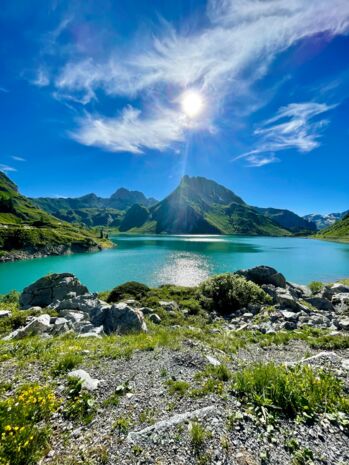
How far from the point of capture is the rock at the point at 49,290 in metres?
29.0

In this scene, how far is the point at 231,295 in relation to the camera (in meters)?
27.8

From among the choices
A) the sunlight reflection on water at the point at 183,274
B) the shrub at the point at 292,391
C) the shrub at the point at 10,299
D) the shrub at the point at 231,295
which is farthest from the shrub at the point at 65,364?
the sunlight reflection on water at the point at 183,274

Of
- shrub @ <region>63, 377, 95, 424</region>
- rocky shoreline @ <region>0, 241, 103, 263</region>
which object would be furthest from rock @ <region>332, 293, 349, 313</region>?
rocky shoreline @ <region>0, 241, 103, 263</region>

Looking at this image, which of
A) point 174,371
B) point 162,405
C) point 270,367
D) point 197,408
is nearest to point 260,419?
point 197,408

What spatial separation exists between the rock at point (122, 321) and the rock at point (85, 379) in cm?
800

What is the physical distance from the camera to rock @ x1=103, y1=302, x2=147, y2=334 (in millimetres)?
16938

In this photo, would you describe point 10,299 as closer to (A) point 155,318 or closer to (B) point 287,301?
(A) point 155,318

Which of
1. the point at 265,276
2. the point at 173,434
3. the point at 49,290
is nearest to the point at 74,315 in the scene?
the point at 49,290

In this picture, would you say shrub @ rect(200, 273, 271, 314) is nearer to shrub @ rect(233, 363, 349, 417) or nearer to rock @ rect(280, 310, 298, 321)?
rock @ rect(280, 310, 298, 321)

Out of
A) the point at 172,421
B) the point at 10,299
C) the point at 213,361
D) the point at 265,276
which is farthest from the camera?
the point at 265,276

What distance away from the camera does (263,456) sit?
548 centimetres

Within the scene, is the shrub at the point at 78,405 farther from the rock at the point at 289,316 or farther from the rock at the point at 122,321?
the rock at the point at 289,316

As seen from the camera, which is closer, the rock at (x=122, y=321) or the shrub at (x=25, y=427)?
the shrub at (x=25, y=427)

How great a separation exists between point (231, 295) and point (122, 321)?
14.8 metres
